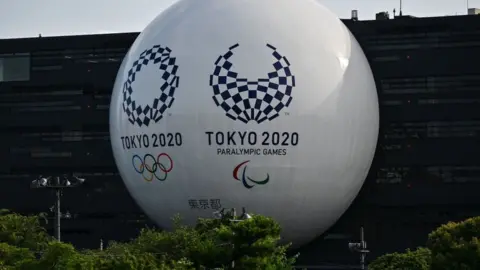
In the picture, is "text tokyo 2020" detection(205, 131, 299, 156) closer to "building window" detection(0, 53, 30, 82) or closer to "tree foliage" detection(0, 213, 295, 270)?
"tree foliage" detection(0, 213, 295, 270)

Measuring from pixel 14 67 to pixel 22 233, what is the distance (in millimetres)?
9719

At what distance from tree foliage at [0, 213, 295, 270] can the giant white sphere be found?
4.38m

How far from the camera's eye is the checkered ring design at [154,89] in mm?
42625

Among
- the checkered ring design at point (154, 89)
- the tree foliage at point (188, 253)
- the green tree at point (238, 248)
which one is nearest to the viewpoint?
the tree foliage at point (188, 253)

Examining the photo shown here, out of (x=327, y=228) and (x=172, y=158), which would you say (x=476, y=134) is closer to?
(x=327, y=228)

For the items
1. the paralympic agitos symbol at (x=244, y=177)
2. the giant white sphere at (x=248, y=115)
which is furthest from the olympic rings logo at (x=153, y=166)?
the paralympic agitos symbol at (x=244, y=177)

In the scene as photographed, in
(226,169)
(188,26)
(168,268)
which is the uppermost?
(188,26)

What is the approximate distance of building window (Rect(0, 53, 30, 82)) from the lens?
51.3m

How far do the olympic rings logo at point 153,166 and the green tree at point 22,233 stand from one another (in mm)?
3793

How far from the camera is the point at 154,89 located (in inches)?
1687

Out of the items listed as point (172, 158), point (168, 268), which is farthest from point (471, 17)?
point (168, 268)

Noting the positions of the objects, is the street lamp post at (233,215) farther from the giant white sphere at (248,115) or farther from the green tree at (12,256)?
the green tree at (12,256)

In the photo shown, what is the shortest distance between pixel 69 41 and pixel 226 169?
38.0ft

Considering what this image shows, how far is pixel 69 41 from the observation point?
167 ft
